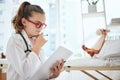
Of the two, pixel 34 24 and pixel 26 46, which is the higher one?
pixel 34 24

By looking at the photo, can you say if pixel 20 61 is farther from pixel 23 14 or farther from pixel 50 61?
pixel 23 14

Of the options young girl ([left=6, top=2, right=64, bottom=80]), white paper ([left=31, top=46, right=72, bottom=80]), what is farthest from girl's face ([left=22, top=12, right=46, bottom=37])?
white paper ([left=31, top=46, right=72, bottom=80])

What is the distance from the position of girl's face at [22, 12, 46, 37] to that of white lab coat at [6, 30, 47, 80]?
0.09 meters

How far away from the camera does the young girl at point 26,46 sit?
101 centimetres

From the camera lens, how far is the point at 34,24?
1.14 m

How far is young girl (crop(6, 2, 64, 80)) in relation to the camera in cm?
101

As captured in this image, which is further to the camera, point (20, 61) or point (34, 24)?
point (34, 24)

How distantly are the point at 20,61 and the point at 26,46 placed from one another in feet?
0.34

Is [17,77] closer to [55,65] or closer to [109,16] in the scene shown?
[55,65]

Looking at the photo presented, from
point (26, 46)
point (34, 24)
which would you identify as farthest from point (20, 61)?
point (34, 24)

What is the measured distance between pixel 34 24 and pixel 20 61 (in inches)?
9.2

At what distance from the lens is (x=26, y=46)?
1093 mm

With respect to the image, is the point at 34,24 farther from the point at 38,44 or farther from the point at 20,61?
the point at 20,61

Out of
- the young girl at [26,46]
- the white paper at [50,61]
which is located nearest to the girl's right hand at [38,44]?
the young girl at [26,46]
